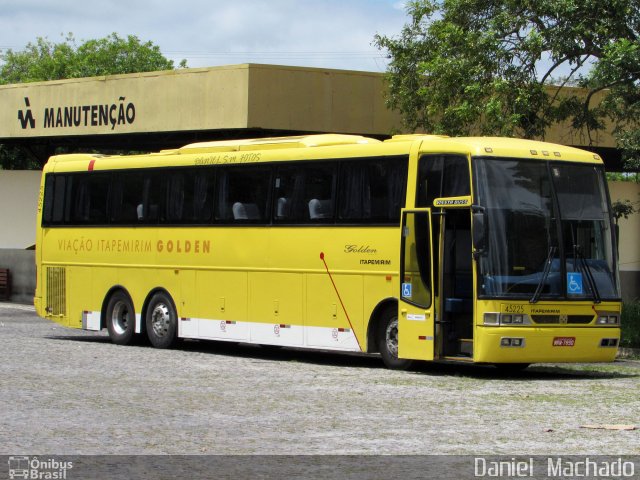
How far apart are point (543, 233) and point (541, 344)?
152 cm

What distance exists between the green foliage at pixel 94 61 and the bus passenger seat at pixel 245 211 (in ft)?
191

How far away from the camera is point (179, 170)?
22594mm

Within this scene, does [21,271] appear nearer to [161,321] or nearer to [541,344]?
[161,321]

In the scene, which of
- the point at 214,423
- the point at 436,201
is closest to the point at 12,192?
the point at 436,201

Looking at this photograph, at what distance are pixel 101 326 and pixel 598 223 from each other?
1030cm

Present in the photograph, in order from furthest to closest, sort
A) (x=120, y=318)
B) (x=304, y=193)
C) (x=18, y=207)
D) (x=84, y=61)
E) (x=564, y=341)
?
(x=84, y=61) → (x=18, y=207) → (x=120, y=318) → (x=304, y=193) → (x=564, y=341)

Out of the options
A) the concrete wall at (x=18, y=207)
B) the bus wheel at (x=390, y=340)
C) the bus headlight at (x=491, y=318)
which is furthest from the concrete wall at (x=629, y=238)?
the bus headlight at (x=491, y=318)

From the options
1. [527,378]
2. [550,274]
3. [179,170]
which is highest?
[179,170]

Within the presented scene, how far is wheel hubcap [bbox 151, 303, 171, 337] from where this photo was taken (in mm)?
22875

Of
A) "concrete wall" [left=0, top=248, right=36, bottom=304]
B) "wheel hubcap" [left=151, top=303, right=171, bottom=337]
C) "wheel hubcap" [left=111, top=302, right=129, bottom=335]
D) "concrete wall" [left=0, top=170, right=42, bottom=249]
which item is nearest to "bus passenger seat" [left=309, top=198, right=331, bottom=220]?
"wheel hubcap" [left=151, top=303, right=171, bottom=337]

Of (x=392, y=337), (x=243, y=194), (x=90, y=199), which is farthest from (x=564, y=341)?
(x=90, y=199)

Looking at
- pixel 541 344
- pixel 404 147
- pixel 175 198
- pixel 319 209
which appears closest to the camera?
pixel 541 344

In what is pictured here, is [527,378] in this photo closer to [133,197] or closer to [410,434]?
[410,434]

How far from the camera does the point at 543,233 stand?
17422 millimetres
